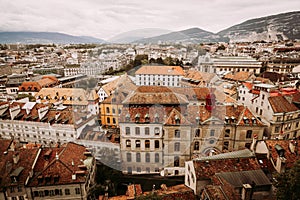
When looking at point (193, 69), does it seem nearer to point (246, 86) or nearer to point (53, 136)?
point (246, 86)

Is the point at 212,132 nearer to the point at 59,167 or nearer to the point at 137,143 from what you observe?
the point at 137,143

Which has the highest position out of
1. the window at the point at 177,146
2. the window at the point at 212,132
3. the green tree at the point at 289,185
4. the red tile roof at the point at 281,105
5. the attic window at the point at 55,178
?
the red tile roof at the point at 281,105

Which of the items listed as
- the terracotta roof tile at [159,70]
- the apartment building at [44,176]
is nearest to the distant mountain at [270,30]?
the terracotta roof tile at [159,70]

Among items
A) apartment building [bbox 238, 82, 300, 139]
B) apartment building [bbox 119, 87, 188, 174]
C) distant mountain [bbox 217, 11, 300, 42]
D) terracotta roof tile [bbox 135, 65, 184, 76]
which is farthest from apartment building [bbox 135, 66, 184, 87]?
distant mountain [bbox 217, 11, 300, 42]

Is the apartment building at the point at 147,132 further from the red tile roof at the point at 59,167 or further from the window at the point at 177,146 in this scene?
the red tile roof at the point at 59,167

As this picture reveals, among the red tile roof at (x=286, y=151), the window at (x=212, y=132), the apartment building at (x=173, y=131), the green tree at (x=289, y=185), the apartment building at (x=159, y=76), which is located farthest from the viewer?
the apartment building at (x=159, y=76)

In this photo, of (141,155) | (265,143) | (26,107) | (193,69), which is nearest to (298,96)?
(265,143)
